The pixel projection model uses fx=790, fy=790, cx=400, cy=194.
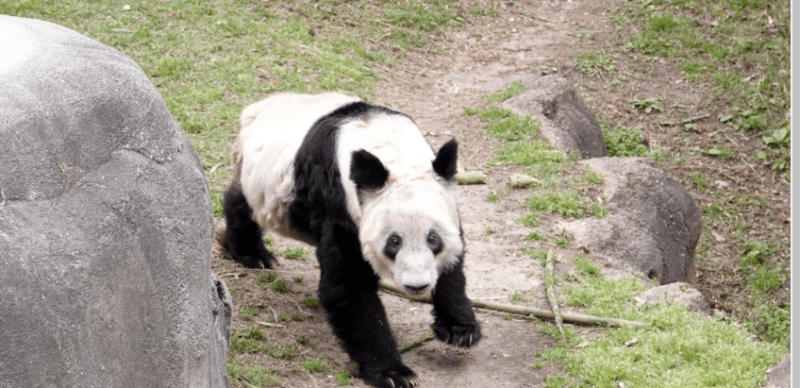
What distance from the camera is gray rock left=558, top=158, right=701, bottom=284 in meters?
8.13

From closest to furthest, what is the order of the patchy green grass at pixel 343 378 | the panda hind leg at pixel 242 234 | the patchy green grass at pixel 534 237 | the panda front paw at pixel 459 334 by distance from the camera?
1. the patchy green grass at pixel 343 378
2. the panda front paw at pixel 459 334
3. the panda hind leg at pixel 242 234
4. the patchy green grass at pixel 534 237

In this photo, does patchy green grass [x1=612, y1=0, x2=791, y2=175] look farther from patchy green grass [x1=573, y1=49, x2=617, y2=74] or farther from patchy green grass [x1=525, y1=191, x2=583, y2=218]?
patchy green grass [x1=525, y1=191, x2=583, y2=218]

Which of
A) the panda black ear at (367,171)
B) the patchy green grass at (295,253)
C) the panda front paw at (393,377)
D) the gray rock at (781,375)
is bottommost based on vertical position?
the patchy green grass at (295,253)

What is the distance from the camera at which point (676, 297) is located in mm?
6824

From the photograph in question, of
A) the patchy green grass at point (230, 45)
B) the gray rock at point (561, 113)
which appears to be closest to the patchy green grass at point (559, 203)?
the gray rock at point (561, 113)

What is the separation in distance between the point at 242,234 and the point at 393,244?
8.20 feet

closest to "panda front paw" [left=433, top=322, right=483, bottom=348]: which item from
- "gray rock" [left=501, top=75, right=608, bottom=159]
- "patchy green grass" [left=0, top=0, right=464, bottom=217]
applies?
"patchy green grass" [left=0, top=0, right=464, bottom=217]

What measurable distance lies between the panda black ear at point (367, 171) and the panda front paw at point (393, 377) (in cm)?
135

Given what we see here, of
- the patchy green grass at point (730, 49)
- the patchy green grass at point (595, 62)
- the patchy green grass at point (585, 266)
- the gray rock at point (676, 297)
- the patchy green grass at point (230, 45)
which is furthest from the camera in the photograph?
the patchy green grass at point (595, 62)

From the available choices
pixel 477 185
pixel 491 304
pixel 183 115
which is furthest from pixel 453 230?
pixel 183 115

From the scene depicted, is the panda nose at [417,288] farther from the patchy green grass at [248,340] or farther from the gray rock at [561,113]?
the gray rock at [561,113]

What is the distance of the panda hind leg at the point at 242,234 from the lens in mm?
7009

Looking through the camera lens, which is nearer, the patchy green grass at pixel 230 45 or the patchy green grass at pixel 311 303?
the patchy green grass at pixel 311 303

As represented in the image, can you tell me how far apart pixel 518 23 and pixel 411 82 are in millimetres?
3907
